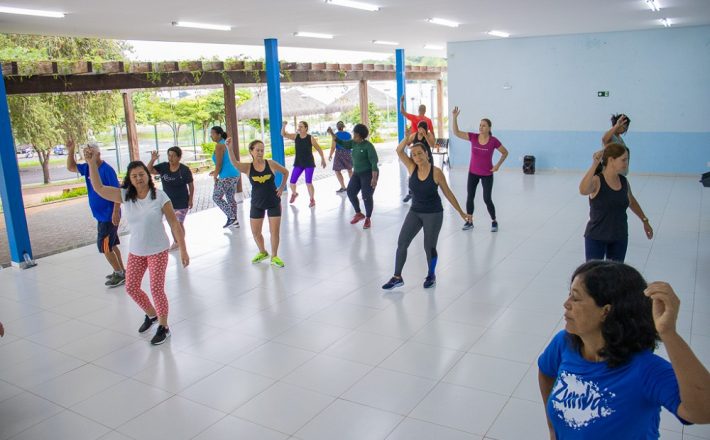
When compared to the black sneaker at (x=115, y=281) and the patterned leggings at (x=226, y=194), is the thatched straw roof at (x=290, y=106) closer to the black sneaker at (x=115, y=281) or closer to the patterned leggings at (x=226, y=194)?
the patterned leggings at (x=226, y=194)

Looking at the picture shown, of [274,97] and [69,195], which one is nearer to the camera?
[274,97]

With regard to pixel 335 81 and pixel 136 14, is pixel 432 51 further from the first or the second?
pixel 136 14

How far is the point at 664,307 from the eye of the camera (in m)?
1.61

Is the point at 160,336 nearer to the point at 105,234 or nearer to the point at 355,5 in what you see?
the point at 105,234

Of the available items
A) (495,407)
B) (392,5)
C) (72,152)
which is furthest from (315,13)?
(495,407)

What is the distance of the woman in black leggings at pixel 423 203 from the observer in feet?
19.4

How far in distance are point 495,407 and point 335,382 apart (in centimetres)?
114

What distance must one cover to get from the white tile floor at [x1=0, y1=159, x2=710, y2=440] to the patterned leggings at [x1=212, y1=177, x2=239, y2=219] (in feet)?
2.19

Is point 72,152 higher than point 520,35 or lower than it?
lower

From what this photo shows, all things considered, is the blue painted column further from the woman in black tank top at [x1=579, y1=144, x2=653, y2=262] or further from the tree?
the woman in black tank top at [x1=579, y1=144, x2=653, y2=262]

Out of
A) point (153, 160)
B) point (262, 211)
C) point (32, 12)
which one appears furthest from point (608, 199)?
point (32, 12)

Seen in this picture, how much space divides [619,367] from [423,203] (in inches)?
166

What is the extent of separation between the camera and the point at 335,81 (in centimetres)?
1608

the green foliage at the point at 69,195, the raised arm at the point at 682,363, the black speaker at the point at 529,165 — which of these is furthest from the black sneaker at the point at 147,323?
the black speaker at the point at 529,165
